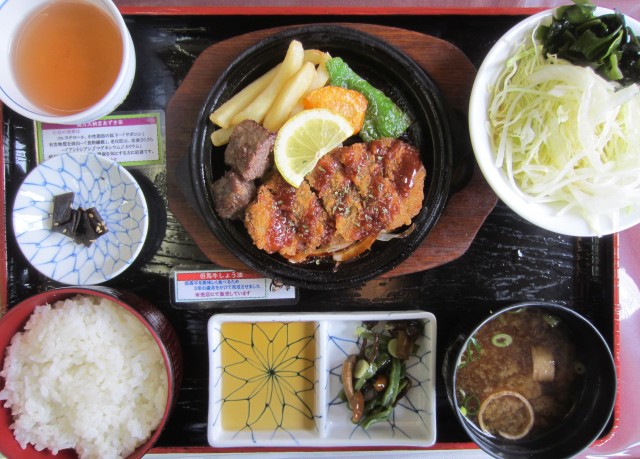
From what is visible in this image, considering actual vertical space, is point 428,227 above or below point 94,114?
below

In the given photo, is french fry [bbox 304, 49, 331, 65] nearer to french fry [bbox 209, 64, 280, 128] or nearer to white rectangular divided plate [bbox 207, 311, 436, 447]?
french fry [bbox 209, 64, 280, 128]

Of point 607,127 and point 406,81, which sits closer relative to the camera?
point 607,127

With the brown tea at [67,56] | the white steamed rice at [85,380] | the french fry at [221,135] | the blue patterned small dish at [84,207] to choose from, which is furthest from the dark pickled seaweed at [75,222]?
the french fry at [221,135]

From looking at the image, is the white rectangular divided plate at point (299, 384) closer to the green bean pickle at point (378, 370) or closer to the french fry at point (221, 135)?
the green bean pickle at point (378, 370)

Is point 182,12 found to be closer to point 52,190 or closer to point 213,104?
point 213,104

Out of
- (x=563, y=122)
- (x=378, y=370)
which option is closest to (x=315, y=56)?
(x=563, y=122)

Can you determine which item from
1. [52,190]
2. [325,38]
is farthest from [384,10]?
[52,190]
